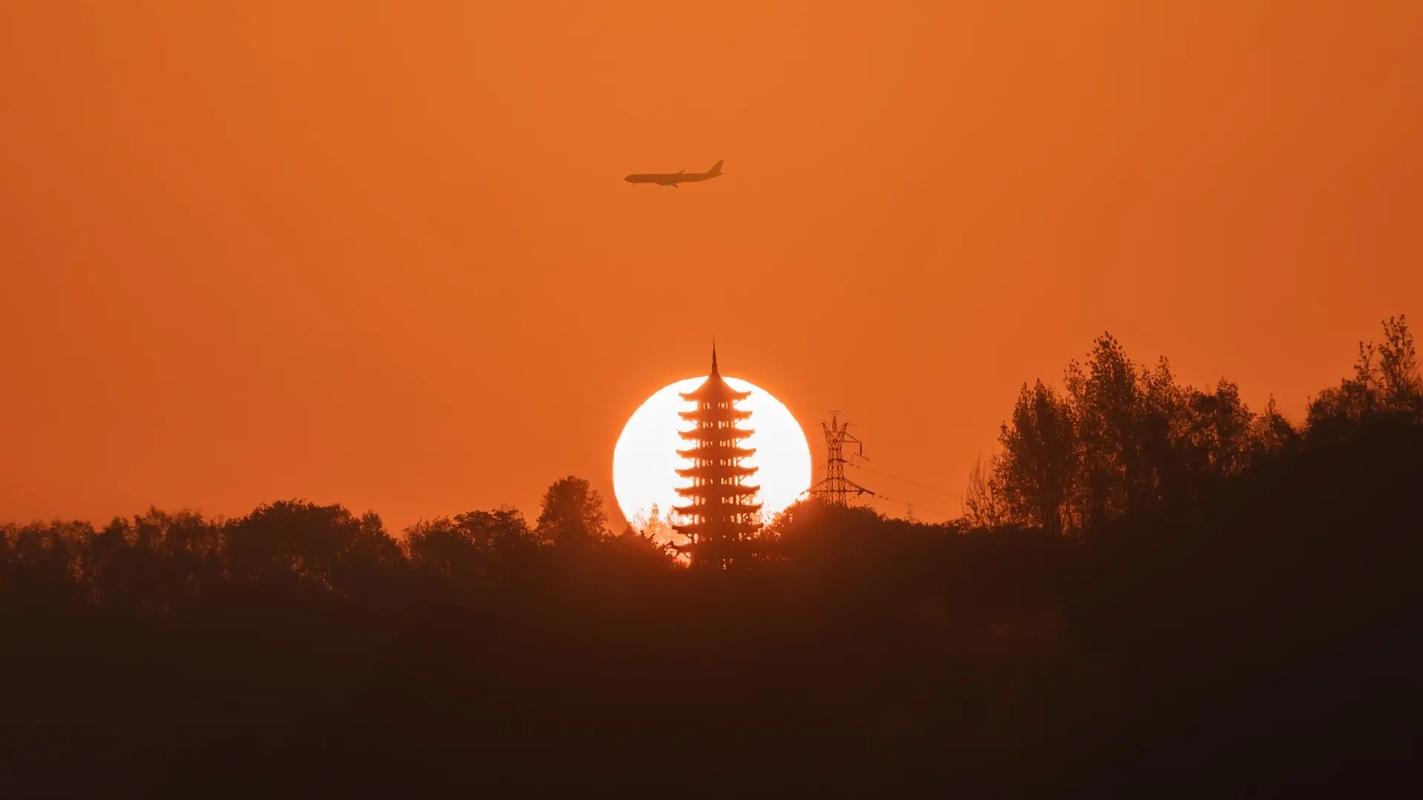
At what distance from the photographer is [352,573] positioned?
17975cm

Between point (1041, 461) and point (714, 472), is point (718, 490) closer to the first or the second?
point (714, 472)

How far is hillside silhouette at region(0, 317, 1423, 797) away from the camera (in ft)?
328

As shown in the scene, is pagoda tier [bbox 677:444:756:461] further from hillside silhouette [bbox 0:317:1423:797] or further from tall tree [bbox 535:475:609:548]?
hillside silhouette [bbox 0:317:1423:797]

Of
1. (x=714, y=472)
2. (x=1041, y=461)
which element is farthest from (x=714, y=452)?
(x=1041, y=461)

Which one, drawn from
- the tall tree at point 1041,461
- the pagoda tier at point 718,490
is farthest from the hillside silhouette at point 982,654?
the pagoda tier at point 718,490

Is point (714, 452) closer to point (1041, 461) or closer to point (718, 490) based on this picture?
point (718, 490)

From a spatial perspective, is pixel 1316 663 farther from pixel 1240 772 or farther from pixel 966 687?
pixel 966 687

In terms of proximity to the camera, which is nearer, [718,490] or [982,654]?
[982,654]

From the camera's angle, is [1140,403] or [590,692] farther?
[1140,403]

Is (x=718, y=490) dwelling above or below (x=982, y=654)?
above

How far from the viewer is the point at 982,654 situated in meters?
109

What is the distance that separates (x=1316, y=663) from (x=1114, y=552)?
16.1 m

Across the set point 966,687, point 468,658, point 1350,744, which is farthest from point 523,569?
point 1350,744

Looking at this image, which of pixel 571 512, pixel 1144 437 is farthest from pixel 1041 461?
pixel 571 512
